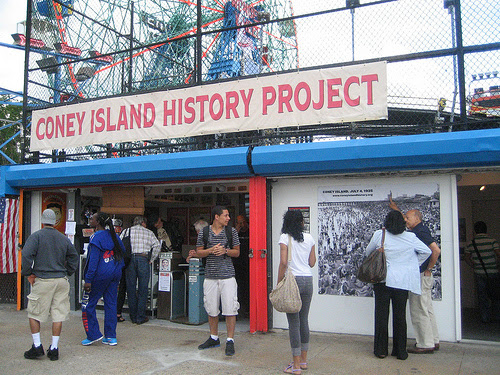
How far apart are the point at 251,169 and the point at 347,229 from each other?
5.49 ft

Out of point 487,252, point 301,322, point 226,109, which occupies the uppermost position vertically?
point 226,109

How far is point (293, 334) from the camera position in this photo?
475 cm

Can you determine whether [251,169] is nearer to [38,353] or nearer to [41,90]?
[38,353]

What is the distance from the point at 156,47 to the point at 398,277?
13708 millimetres

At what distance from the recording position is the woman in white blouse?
5.27 metres

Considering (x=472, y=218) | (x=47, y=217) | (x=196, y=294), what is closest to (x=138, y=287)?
(x=196, y=294)

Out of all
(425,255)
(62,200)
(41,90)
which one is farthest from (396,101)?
(41,90)

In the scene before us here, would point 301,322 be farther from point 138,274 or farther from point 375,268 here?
point 138,274

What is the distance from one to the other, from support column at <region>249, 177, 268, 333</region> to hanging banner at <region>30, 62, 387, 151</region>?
109 centimetres

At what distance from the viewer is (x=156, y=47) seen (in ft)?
53.9

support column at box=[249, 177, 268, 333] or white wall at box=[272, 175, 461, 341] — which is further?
support column at box=[249, 177, 268, 333]

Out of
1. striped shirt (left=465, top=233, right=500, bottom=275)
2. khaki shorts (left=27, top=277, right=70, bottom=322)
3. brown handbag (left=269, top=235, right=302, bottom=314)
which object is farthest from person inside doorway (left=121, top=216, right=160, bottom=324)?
striped shirt (left=465, top=233, right=500, bottom=275)

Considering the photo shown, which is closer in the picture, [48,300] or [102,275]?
[48,300]

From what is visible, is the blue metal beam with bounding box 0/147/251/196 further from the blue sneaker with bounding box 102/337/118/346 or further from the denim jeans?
the blue sneaker with bounding box 102/337/118/346
